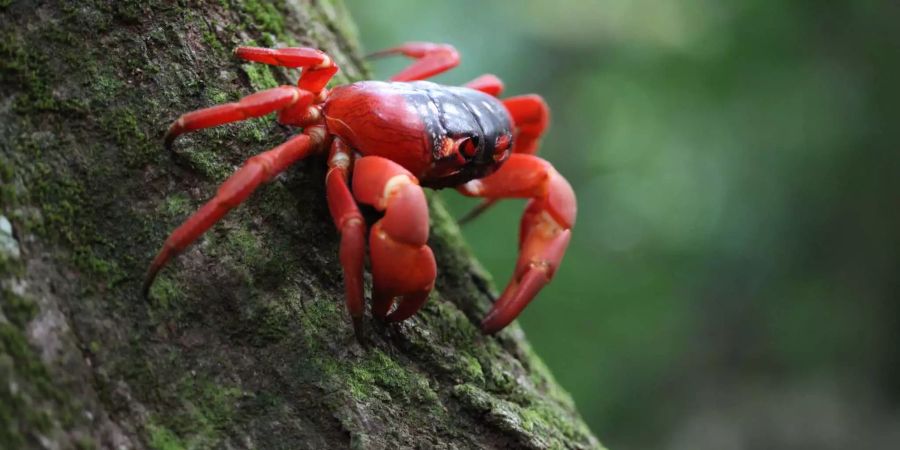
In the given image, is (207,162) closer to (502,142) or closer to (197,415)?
(197,415)

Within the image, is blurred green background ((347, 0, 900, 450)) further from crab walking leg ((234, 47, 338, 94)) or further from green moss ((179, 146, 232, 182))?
green moss ((179, 146, 232, 182))

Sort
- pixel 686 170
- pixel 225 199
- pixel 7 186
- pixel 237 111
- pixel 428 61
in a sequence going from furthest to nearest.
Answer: pixel 686 170 < pixel 428 61 < pixel 237 111 < pixel 225 199 < pixel 7 186

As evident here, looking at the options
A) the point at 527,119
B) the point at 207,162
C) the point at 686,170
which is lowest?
the point at 686,170

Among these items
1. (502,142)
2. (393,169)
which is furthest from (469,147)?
(393,169)

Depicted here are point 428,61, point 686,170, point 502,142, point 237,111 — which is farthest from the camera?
point 686,170

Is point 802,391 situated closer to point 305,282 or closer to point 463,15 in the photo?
point 463,15

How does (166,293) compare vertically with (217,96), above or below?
below

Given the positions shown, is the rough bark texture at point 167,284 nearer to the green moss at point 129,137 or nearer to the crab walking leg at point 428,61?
the green moss at point 129,137

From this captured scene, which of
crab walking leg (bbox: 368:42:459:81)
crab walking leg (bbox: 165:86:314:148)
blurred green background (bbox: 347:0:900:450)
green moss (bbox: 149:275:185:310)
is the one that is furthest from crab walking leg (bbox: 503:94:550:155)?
blurred green background (bbox: 347:0:900:450)
